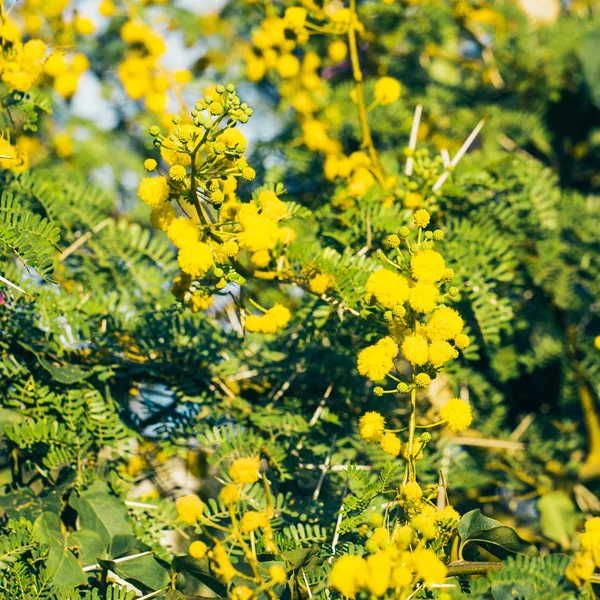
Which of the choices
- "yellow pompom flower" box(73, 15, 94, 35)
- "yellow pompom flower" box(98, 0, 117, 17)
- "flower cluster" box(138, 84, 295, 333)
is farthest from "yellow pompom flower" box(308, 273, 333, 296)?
"yellow pompom flower" box(98, 0, 117, 17)

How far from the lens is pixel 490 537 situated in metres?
0.71

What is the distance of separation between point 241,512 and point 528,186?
0.71 m

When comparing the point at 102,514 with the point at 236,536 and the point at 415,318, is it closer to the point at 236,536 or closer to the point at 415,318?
the point at 236,536

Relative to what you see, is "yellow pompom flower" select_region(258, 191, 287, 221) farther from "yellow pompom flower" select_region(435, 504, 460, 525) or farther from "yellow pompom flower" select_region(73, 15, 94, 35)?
"yellow pompom flower" select_region(73, 15, 94, 35)

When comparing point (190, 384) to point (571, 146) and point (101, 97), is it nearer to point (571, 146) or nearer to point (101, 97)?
point (571, 146)

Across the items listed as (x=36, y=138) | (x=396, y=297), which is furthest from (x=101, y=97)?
(x=396, y=297)

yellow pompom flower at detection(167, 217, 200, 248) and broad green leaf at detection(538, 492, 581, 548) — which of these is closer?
yellow pompom flower at detection(167, 217, 200, 248)

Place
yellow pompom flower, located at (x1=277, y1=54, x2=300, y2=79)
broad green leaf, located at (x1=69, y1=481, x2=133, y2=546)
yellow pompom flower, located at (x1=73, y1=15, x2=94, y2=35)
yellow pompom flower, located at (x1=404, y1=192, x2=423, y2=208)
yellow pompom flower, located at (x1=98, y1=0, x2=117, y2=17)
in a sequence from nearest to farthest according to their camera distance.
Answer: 1. broad green leaf, located at (x1=69, y1=481, x2=133, y2=546)
2. yellow pompom flower, located at (x1=404, y1=192, x2=423, y2=208)
3. yellow pompom flower, located at (x1=277, y1=54, x2=300, y2=79)
4. yellow pompom flower, located at (x1=73, y1=15, x2=94, y2=35)
5. yellow pompom flower, located at (x1=98, y1=0, x2=117, y2=17)

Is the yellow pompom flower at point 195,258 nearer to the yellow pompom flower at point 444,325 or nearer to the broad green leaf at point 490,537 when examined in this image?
the yellow pompom flower at point 444,325

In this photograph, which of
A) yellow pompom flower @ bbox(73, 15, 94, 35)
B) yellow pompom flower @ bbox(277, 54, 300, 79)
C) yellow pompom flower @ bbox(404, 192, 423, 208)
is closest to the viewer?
yellow pompom flower @ bbox(404, 192, 423, 208)

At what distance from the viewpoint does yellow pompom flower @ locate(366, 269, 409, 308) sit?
27.1 inches

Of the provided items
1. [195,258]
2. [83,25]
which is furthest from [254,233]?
[83,25]

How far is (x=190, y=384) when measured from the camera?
99cm

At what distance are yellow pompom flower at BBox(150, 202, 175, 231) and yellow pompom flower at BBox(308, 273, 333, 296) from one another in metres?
0.19
